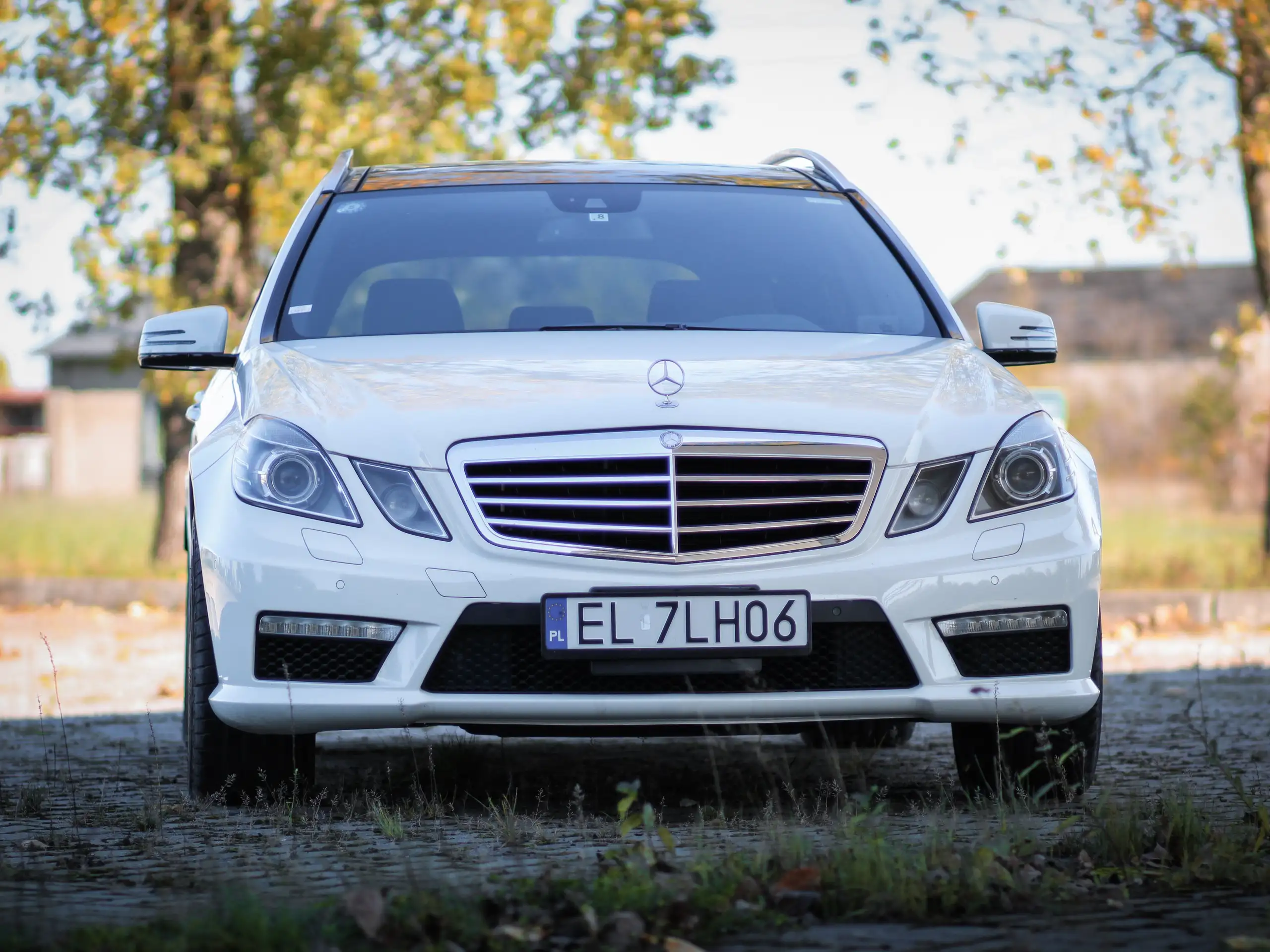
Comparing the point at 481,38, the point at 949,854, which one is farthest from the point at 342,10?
the point at 949,854

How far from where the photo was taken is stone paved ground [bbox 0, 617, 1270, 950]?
2938mm

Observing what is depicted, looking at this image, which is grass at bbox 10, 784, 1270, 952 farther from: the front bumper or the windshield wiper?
the windshield wiper

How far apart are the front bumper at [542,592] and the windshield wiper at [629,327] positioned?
3.15 ft

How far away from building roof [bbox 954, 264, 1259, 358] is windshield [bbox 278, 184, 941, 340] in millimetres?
51167

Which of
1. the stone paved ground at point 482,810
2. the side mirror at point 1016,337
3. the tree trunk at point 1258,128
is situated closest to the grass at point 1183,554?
the tree trunk at point 1258,128

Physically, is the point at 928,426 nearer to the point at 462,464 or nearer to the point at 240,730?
the point at 462,464

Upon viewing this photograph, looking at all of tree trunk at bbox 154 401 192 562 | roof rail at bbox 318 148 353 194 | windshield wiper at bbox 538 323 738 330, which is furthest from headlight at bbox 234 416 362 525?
tree trunk at bbox 154 401 192 562

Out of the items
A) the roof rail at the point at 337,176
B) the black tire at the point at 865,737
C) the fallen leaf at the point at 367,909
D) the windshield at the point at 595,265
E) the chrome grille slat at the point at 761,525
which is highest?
the roof rail at the point at 337,176

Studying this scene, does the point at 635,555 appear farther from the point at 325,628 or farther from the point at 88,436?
the point at 88,436

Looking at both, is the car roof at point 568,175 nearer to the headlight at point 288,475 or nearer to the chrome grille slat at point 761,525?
the headlight at point 288,475

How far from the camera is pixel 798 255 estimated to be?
531 cm

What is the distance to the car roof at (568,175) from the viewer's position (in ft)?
18.2

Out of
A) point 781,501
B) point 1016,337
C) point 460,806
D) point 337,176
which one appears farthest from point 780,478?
point 337,176

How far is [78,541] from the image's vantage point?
19859 mm
